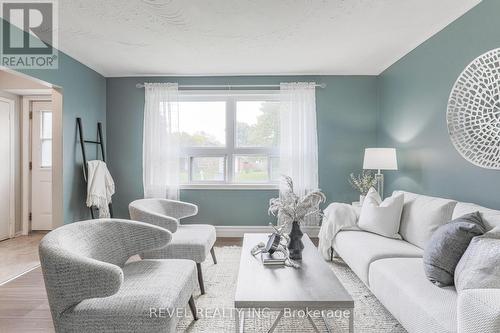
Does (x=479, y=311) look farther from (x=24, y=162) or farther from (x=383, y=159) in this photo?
(x=24, y=162)

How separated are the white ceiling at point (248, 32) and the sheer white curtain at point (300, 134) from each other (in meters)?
0.34

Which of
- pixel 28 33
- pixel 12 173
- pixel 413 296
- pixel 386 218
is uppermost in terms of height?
pixel 28 33

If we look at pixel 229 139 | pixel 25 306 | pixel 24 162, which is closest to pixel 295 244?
pixel 25 306

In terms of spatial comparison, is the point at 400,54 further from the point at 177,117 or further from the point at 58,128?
the point at 58,128

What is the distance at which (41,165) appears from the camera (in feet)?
15.1

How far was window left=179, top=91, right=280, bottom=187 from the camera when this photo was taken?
454 centimetres

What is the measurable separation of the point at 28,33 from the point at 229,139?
8.61 feet

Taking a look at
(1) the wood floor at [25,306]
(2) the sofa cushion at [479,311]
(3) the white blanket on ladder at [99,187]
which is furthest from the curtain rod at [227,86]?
(2) the sofa cushion at [479,311]

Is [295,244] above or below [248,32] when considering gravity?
below

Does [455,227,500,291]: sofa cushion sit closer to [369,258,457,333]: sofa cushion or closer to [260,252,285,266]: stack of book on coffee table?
[369,258,457,333]: sofa cushion

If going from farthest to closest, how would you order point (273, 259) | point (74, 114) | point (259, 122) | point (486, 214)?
point (259, 122), point (74, 114), point (273, 259), point (486, 214)

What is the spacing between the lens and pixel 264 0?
2.40 metres

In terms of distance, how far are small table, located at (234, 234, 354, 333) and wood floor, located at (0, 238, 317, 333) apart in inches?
58.0

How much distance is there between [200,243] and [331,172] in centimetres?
257
